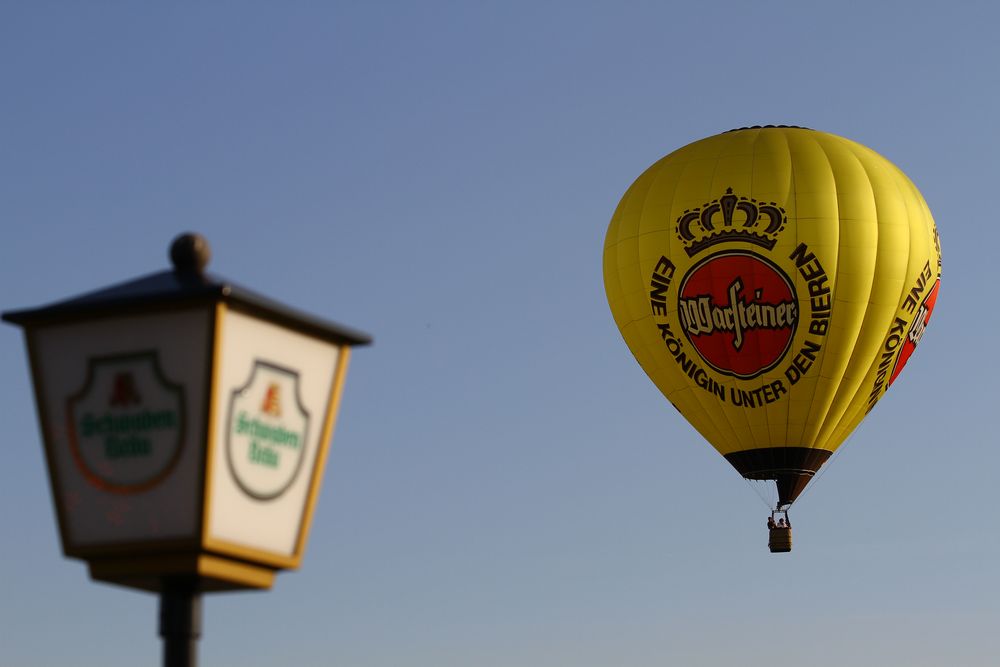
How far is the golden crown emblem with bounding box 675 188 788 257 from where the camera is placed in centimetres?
3678

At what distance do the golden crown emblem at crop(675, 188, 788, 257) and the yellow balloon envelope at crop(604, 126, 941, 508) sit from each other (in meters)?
0.03

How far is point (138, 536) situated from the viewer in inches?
208

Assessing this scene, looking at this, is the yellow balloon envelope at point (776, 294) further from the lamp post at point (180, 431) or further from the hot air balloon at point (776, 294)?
the lamp post at point (180, 431)

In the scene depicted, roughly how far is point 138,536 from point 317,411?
630 mm

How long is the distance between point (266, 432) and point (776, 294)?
31.8 meters

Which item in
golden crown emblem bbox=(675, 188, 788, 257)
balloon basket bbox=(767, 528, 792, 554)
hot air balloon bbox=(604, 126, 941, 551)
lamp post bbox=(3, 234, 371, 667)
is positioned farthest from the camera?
balloon basket bbox=(767, 528, 792, 554)

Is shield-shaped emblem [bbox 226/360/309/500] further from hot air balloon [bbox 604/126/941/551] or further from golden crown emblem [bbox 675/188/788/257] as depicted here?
golden crown emblem [bbox 675/188/788/257]

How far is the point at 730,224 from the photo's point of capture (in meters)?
37.0

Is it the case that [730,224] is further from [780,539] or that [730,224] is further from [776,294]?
[780,539]

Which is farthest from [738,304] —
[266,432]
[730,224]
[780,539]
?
[266,432]

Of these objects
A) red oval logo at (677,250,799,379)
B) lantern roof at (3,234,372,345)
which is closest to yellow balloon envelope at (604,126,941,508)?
red oval logo at (677,250,799,379)

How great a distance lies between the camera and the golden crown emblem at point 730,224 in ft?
121

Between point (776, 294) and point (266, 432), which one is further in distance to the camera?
point (776, 294)

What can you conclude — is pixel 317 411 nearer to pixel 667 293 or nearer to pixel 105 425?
pixel 105 425
